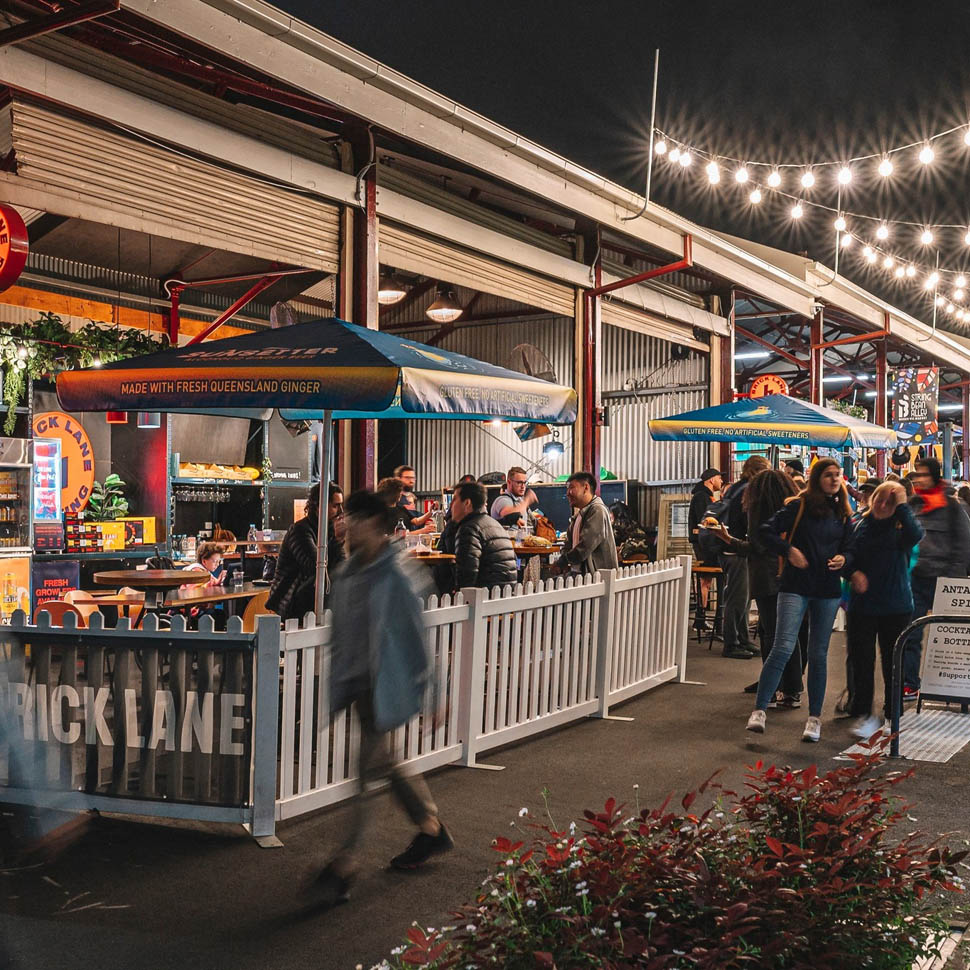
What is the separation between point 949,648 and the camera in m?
7.99

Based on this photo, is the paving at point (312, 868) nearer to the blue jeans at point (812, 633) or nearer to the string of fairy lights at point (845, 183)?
the blue jeans at point (812, 633)

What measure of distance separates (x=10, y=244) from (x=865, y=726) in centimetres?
732

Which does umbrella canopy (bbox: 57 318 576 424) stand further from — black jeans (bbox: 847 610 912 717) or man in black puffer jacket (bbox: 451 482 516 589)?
black jeans (bbox: 847 610 912 717)

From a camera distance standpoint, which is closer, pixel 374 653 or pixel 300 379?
Answer: pixel 374 653

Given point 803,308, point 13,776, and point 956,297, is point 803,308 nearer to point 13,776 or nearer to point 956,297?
point 956,297

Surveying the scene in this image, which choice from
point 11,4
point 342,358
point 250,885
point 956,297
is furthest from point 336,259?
point 956,297

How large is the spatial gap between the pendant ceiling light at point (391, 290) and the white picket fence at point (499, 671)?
7641 millimetres

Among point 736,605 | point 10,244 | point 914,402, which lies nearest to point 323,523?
point 10,244

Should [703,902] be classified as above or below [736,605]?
above

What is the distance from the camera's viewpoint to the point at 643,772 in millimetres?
6328

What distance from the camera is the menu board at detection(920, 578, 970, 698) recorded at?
311 inches

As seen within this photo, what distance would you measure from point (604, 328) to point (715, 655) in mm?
12996

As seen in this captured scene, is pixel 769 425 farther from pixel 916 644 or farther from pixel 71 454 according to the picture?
pixel 71 454

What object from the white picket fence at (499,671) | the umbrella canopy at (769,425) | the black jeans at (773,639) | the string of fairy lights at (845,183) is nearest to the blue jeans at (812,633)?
the black jeans at (773,639)
